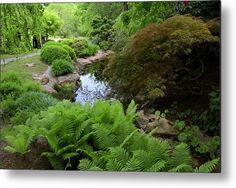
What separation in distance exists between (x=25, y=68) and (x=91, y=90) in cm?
56

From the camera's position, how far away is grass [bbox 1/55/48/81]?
4082 millimetres

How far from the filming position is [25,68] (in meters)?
4.10

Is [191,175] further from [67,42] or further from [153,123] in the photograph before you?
[67,42]

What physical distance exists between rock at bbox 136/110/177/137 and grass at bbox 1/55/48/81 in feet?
2.84

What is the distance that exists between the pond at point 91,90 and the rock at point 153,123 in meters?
0.32

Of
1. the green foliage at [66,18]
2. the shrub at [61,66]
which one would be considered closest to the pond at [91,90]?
the shrub at [61,66]

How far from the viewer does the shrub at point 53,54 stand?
4062mm

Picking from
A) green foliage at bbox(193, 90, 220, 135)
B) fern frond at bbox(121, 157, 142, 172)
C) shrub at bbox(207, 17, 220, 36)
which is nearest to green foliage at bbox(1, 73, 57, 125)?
fern frond at bbox(121, 157, 142, 172)

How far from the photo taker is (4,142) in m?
4.11

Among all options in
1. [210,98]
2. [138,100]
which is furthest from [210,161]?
[138,100]

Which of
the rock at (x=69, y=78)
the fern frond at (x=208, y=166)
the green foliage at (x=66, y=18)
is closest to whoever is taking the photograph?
the fern frond at (x=208, y=166)

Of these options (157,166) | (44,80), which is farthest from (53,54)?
(157,166)

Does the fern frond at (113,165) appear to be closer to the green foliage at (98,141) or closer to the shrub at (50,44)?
Result: the green foliage at (98,141)

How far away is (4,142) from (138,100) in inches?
44.4
